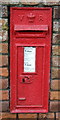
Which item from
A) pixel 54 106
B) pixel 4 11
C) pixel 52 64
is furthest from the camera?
pixel 54 106

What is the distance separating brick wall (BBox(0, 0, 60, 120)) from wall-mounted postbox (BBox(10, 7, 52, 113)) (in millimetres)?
44

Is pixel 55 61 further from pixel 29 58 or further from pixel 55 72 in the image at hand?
pixel 29 58

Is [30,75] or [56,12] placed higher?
[56,12]

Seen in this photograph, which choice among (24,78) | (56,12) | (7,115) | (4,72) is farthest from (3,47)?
(7,115)

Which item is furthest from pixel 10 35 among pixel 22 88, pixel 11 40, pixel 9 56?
pixel 22 88

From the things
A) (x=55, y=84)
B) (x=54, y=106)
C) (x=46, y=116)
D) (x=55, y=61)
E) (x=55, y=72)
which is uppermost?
(x=55, y=61)

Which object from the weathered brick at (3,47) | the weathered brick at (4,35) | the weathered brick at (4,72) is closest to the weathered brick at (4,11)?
the weathered brick at (4,35)

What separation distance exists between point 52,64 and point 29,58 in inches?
8.4

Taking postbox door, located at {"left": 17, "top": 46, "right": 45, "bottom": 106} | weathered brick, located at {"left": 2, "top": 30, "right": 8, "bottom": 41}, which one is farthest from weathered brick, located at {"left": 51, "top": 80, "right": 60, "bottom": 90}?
weathered brick, located at {"left": 2, "top": 30, "right": 8, "bottom": 41}

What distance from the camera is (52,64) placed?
224cm

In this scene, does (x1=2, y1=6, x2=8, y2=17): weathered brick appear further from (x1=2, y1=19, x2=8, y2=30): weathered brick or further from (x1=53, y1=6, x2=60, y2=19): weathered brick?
(x1=53, y1=6, x2=60, y2=19): weathered brick

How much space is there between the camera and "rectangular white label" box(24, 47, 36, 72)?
2.18 meters

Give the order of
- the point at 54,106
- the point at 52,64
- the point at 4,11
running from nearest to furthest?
the point at 4,11 < the point at 52,64 < the point at 54,106

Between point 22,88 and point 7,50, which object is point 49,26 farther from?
point 22,88
